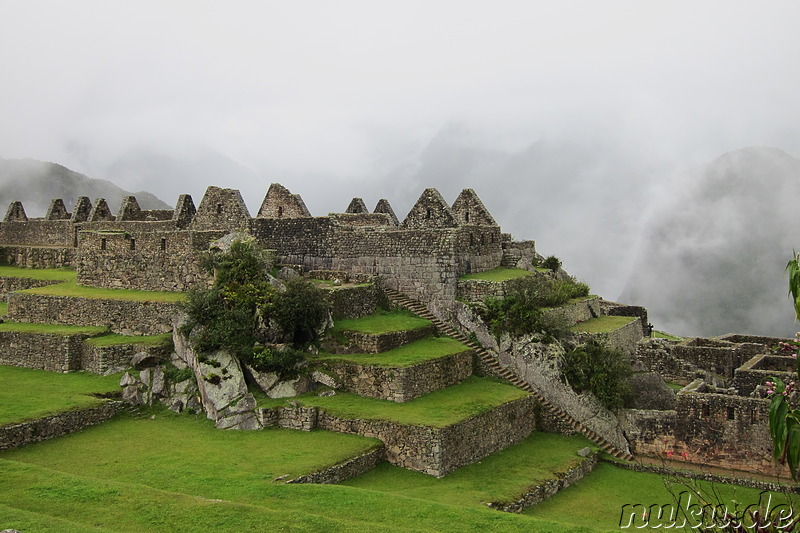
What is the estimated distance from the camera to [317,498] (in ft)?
45.8

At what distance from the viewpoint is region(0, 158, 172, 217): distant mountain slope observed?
182ft

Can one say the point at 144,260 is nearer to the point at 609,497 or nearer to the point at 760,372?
the point at 609,497

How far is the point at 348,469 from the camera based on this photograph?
650 inches

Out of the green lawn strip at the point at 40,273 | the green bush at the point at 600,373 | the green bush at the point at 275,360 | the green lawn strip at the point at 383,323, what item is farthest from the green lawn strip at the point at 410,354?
the green lawn strip at the point at 40,273

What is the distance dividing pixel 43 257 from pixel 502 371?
23229 millimetres

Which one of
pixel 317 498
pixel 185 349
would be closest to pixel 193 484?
pixel 317 498

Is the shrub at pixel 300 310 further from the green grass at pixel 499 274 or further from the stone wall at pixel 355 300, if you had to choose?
the green grass at pixel 499 274

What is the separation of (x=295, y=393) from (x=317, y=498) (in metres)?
6.41

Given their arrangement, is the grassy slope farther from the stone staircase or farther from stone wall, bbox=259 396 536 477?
the stone staircase

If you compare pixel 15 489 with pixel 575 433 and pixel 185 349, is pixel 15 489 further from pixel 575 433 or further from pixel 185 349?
pixel 575 433

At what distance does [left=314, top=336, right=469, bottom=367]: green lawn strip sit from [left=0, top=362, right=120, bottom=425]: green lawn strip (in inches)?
253

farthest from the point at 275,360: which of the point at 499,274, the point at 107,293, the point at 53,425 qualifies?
the point at 499,274

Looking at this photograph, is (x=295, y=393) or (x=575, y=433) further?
(x=575, y=433)

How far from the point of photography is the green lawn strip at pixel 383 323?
72.5 feet
